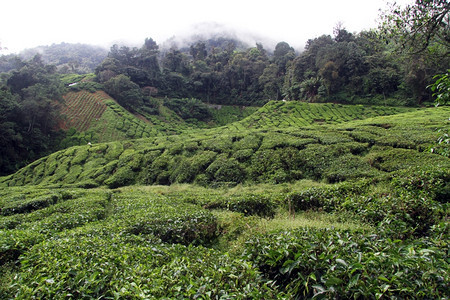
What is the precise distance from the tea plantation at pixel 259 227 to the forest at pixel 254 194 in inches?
1.4

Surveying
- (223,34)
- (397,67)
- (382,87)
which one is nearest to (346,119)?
(382,87)

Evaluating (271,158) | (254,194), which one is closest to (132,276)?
(254,194)

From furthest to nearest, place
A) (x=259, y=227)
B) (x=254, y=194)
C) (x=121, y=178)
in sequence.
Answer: (x=121, y=178), (x=254, y=194), (x=259, y=227)

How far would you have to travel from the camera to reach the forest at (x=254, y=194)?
322 cm

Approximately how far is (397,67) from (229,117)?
97.5ft

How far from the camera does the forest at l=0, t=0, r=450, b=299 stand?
3.22 metres

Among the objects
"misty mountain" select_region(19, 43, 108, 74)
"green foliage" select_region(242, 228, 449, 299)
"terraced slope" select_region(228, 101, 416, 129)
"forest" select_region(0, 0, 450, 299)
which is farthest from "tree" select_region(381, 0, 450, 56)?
"misty mountain" select_region(19, 43, 108, 74)

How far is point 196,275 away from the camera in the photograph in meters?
3.54

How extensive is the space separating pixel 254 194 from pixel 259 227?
3615mm

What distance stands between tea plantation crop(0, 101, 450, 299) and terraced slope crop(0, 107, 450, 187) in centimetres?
9

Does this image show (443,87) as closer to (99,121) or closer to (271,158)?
(271,158)

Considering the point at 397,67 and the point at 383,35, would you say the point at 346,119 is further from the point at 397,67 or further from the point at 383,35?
the point at 383,35

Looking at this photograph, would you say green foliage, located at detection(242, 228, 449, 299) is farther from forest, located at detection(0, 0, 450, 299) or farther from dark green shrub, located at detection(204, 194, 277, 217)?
dark green shrub, located at detection(204, 194, 277, 217)

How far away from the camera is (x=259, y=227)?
6.06 m
